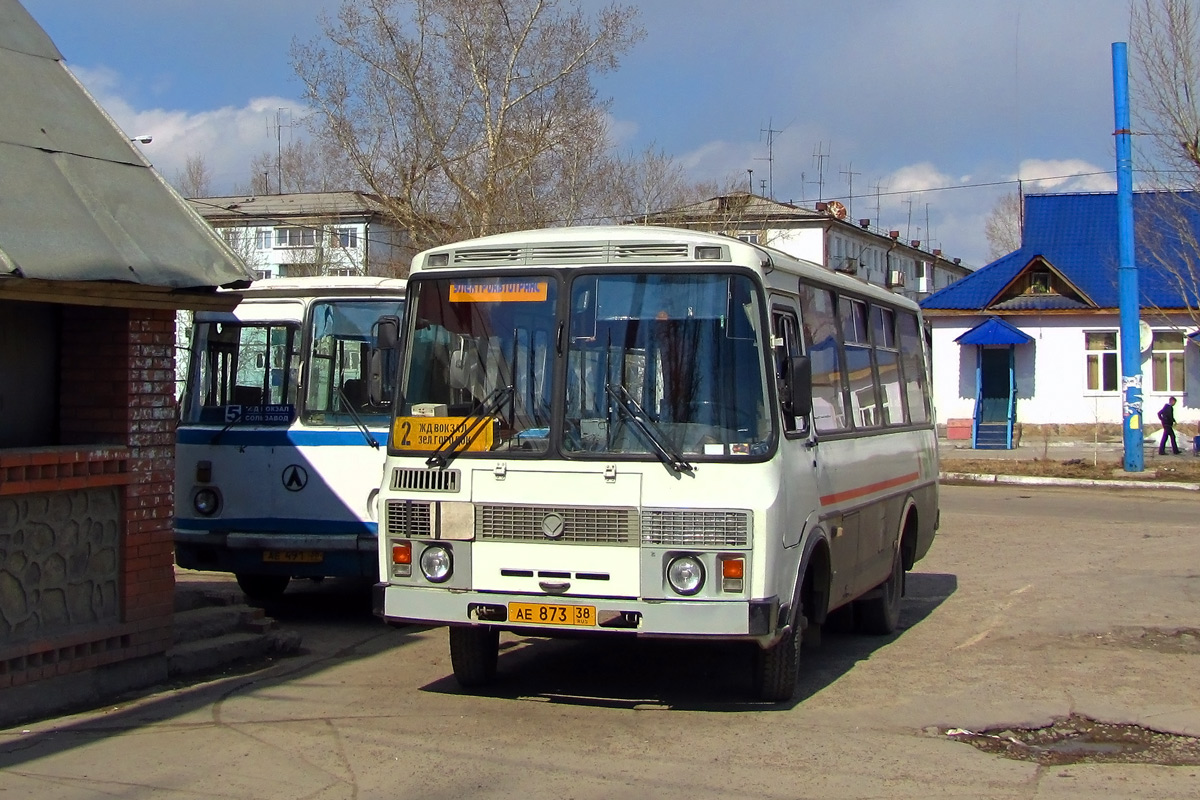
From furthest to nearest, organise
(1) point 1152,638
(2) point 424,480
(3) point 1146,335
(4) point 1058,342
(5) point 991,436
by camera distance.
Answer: (4) point 1058,342
(3) point 1146,335
(5) point 991,436
(1) point 1152,638
(2) point 424,480

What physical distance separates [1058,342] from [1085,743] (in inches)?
1258

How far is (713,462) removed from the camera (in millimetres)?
7102

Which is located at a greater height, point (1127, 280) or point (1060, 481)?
point (1127, 280)

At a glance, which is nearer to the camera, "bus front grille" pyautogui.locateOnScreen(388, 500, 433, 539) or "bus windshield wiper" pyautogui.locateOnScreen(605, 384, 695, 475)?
"bus windshield wiper" pyautogui.locateOnScreen(605, 384, 695, 475)

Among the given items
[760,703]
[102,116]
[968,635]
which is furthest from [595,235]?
[968,635]

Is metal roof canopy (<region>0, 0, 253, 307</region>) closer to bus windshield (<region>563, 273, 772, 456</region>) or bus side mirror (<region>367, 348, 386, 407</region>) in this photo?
bus side mirror (<region>367, 348, 386, 407</region>)

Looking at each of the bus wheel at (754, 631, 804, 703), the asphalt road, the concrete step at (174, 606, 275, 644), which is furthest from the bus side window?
the concrete step at (174, 606, 275, 644)

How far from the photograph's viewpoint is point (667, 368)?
7.25 meters

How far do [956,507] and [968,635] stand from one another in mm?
10918

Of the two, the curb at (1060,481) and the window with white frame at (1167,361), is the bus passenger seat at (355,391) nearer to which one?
the curb at (1060,481)

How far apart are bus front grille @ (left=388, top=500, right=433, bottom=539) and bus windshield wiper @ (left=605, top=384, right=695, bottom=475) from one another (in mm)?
1242

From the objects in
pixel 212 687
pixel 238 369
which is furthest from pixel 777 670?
pixel 238 369

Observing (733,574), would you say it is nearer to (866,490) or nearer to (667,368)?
(667,368)

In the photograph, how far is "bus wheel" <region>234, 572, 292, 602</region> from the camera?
11.8 metres
